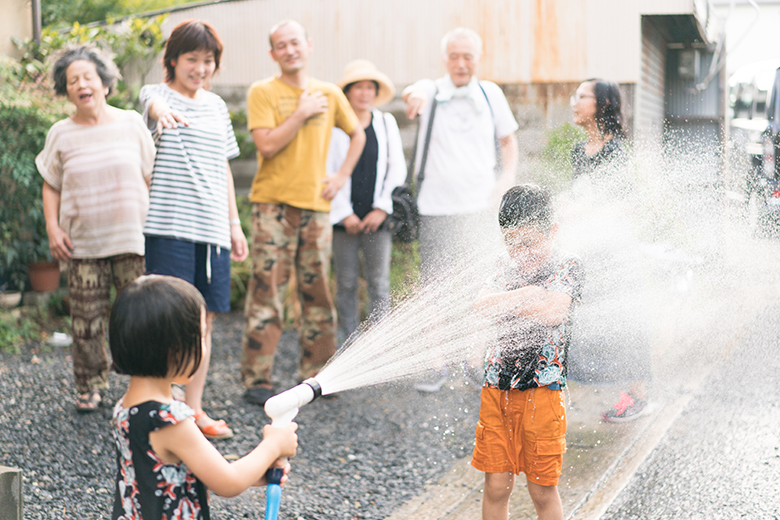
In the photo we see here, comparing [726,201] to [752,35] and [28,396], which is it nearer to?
[28,396]

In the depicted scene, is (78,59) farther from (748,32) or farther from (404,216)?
(748,32)

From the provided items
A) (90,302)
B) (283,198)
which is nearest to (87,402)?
(90,302)

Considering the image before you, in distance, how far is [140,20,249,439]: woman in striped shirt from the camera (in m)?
3.84

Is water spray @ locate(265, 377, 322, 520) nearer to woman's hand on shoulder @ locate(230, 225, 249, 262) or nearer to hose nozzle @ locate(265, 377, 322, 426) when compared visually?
hose nozzle @ locate(265, 377, 322, 426)

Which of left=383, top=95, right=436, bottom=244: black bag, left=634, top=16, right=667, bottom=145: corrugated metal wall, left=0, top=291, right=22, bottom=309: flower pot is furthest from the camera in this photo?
left=634, top=16, right=667, bottom=145: corrugated metal wall

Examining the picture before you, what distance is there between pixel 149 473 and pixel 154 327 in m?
0.35

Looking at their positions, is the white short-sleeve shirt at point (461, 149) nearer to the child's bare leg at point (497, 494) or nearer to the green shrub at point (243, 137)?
the child's bare leg at point (497, 494)

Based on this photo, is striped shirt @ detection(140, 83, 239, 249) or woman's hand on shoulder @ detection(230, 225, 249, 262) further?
woman's hand on shoulder @ detection(230, 225, 249, 262)

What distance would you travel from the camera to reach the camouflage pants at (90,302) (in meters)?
4.11

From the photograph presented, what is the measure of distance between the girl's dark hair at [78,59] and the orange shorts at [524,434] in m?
2.76

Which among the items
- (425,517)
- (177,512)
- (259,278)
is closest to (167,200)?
(259,278)

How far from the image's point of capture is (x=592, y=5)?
766 centimetres

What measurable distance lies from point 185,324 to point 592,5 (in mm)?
6952

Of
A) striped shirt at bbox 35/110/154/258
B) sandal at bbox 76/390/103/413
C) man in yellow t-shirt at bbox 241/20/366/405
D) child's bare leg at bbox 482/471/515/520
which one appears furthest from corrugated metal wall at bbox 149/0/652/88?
child's bare leg at bbox 482/471/515/520
